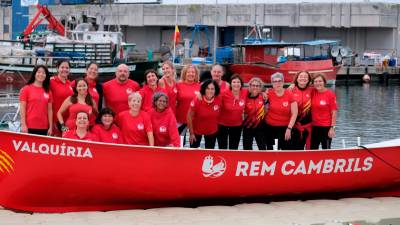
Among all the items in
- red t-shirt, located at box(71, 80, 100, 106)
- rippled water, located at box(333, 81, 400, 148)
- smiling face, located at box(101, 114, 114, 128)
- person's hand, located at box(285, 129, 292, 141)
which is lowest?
rippled water, located at box(333, 81, 400, 148)

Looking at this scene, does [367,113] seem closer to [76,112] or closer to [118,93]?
[118,93]

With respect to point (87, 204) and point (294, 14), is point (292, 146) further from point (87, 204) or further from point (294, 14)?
point (294, 14)

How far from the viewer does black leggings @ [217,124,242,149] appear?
34.6 feet

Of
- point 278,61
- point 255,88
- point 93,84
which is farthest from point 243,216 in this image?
point 278,61

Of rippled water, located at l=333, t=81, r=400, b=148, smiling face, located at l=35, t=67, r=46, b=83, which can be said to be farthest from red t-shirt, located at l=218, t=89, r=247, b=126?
rippled water, located at l=333, t=81, r=400, b=148

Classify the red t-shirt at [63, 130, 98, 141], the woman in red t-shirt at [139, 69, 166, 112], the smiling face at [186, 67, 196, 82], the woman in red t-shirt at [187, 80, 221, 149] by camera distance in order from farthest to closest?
1. the smiling face at [186, 67, 196, 82]
2. the woman in red t-shirt at [139, 69, 166, 112]
3. the woman in red t-shirt at [187, 80, 221, 149]
4. the red t-shirt at [63, 130, 98, 141]

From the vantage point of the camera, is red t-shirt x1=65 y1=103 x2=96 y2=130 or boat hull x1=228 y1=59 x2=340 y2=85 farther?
boat hull x1=228 y1=59 x2=340 y2=85

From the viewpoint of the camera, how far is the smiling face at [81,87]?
30.6ft

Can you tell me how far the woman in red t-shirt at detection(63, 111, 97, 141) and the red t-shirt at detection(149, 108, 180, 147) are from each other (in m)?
0.78

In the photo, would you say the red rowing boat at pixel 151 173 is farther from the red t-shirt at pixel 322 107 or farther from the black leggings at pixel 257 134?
the black leggings at pixel 257 134

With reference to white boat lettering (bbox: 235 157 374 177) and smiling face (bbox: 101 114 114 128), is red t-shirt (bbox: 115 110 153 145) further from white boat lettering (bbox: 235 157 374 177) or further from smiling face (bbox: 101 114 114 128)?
white boat lettering (bbox: 235 157 374 177)

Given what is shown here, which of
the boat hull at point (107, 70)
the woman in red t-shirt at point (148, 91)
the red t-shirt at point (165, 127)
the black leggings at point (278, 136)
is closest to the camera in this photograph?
the red t-shirt at point (165, 127)

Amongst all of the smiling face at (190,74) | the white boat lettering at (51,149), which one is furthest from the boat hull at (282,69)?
the white boat lettering at (51,149)

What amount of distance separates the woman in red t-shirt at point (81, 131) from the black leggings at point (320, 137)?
319 cm
